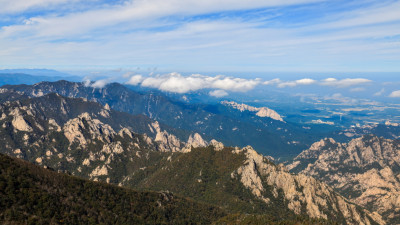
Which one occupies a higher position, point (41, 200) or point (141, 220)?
point (41, 200)

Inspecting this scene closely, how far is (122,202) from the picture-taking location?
19875 centimetres

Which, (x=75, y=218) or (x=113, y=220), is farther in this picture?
(x=113, y=220)

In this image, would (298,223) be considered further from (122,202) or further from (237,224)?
(122,202)

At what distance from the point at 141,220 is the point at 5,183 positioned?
8594 centimetres

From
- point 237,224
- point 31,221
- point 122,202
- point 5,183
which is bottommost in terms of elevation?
point 237,224

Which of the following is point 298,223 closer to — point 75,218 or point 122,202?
point 122,202

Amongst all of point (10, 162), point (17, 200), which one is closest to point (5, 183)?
point (17, 200)

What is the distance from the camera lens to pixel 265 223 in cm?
19512

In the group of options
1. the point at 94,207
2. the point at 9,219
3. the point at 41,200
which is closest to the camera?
the point at 9,219

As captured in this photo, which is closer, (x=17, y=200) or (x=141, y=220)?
(x=17, y=200)

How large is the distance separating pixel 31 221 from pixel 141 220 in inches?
3140

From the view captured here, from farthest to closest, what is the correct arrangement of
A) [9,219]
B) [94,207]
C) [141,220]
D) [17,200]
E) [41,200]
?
[141,220], [94,207], [41,200], [17,200], [9,219]

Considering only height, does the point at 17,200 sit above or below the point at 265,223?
above

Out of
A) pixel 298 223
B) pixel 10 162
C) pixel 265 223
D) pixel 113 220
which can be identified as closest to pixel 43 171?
pixel 10 162
